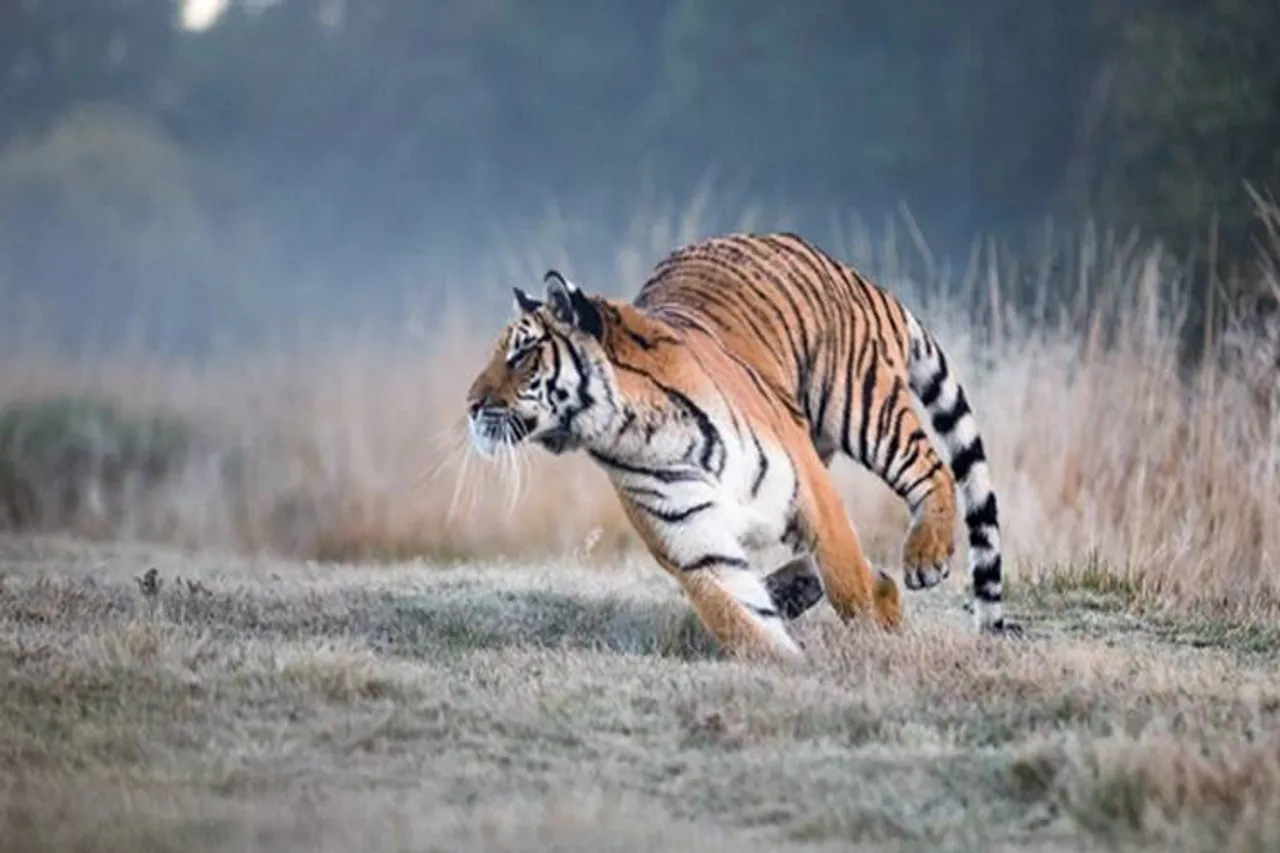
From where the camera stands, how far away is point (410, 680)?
3.83m

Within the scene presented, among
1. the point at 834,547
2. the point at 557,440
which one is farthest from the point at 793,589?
the point at 557,440

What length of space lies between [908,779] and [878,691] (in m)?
0.54

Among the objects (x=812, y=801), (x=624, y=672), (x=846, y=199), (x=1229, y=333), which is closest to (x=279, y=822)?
(x=812, y=801)

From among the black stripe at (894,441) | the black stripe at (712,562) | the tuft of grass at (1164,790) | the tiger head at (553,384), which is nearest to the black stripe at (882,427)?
the black stripe at (894,441)

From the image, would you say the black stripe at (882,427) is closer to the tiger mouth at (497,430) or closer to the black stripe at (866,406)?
the black stripe at (866,406)

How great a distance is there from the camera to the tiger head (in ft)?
13.9

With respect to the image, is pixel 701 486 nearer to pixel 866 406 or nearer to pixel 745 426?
pixel 745 426

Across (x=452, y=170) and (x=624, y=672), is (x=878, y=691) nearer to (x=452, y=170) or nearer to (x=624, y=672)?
(x=624, y=672)

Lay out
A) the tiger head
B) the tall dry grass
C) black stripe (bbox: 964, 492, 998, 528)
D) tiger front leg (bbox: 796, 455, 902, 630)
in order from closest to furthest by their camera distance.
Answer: the tiger head → tiger front leg (bbox: 796, 455, 902, 630) → black stripe (bbox: 964, 492, 998, 528) → the tall dry grass

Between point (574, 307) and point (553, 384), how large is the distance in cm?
15

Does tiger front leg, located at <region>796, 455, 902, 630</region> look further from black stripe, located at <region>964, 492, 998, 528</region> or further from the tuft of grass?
the tuft of grass

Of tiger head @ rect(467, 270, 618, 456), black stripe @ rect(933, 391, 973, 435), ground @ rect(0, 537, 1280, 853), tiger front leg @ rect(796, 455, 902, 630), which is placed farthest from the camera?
black stripe @ rect(933, 391, 973, 435)

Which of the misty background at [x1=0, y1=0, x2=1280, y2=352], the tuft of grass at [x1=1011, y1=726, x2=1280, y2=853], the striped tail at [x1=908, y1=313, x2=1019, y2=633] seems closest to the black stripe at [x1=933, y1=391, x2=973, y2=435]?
the striped tail at [x1=908, y1=313, x2=1019, y2=633]

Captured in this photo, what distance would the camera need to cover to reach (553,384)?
4250 millimetres
